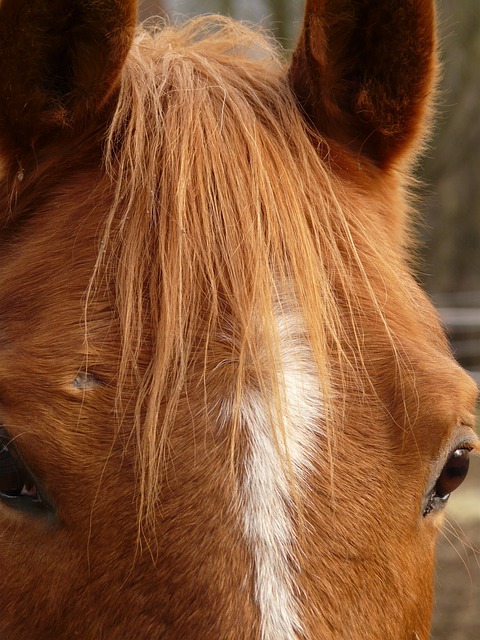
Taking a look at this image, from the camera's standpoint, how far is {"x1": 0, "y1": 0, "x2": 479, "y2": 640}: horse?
141 cm

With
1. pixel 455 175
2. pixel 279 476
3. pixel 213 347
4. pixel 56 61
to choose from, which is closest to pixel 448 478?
pixel 279 476

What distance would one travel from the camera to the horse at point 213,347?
1.41 meters

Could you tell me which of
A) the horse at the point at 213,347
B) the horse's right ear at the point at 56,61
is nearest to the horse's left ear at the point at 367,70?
the horse at the point at 213,347

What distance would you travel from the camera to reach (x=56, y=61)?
71.3 inches

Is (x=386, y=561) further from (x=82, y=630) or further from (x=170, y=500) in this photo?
(x=82, y=630)

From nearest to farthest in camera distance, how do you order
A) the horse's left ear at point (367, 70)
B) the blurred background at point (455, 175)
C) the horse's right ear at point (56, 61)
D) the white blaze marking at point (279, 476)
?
the white blaze marking at point (279, 476)
the horse's right ear at point (56, 61)
the horse's left ear at point (367, 70)
the blurred background at point (455, 175)

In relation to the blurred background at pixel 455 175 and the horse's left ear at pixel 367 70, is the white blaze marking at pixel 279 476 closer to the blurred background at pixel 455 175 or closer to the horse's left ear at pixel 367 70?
the horse's left ear at pixel 367 70

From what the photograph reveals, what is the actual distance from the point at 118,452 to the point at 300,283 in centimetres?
52

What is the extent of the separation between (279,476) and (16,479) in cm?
54

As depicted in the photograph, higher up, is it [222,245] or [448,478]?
[222,245]

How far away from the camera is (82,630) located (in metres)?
1.47

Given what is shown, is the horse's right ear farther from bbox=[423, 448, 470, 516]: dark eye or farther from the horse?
bbox=[423, 448, 470, 516]: dark eye

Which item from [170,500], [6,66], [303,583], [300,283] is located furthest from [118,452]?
[6,66]

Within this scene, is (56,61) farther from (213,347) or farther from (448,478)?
(448,478)
